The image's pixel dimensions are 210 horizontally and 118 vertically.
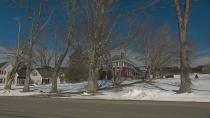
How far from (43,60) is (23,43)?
6.76 metres

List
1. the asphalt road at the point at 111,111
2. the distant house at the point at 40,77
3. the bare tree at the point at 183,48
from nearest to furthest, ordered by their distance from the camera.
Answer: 1. the asphalt road at the point at 111,111
2. the bare tree at the point at 183,48
3. the distant house at the point at 40,77

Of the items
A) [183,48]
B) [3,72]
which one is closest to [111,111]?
[183,48]

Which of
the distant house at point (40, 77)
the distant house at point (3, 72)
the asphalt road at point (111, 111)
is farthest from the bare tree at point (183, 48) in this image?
the distant house at point (40, 77)

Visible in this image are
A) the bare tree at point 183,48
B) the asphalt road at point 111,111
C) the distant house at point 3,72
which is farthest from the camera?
the distant house at point 3,72

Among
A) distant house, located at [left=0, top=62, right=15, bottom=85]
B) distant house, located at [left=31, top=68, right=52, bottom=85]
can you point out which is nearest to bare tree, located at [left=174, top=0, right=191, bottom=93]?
distant house, located at [left=0, top=62, right=15, bottom=85]

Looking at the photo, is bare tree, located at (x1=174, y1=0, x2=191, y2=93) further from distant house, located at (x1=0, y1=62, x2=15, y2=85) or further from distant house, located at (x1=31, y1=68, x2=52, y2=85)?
distant house, located at (x1=31, y1=68, x2=52, y2=85)

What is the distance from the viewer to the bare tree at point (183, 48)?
13477mm

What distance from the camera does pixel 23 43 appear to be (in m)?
24.6

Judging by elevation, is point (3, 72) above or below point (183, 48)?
below

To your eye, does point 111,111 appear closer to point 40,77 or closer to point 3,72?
point 3,72

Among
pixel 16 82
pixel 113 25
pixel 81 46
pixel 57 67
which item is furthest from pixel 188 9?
pixel 16 82

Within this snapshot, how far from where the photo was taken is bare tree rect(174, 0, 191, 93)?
13477 millimetres

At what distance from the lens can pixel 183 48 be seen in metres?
13.9

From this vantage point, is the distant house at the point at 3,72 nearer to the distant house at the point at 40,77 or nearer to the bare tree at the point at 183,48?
the distant house at the point at 40,77
